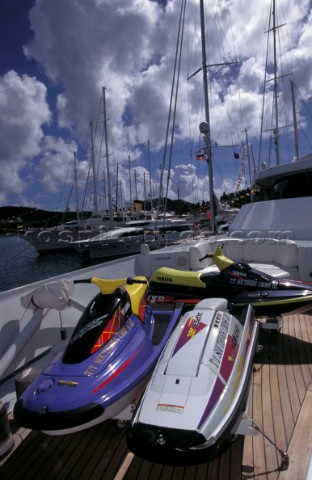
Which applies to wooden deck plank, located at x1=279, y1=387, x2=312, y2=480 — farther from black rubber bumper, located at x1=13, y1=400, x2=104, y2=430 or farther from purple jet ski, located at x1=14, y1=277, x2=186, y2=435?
black rubber bumper, located at x1=13, y1=400, x2=104, y2=430

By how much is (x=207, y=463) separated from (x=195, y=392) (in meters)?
0.75

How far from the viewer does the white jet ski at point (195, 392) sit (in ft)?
6.33

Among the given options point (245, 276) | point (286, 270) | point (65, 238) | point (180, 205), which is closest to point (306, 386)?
point (245, 276)

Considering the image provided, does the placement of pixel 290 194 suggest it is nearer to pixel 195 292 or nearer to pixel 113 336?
pixel 195 292

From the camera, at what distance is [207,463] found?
8.21 ft

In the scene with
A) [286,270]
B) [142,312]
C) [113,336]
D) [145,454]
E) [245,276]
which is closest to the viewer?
[145,454]

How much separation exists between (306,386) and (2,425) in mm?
2933

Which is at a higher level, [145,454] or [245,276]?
[245,276]

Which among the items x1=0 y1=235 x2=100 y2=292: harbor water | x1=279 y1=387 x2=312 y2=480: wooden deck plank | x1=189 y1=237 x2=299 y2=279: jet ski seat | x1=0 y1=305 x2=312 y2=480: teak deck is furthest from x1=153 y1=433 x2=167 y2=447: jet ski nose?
x1=0 y1=235 x2=100 y2=292: harbor water

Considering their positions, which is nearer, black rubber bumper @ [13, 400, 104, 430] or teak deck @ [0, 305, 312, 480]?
black rubber bumper @ [13, 400, 104, 430]

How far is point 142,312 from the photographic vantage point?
3326 millimetres

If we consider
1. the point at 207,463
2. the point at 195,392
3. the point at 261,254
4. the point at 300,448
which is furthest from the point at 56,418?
the point at 261,254

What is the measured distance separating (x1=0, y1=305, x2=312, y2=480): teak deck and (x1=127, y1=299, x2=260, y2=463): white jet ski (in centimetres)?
32

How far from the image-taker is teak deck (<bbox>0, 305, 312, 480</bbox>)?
2.39 m
